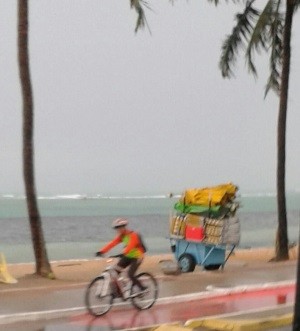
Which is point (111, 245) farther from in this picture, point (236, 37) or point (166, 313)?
point (236, 37)

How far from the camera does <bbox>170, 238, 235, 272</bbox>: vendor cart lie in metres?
21.5

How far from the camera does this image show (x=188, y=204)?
72.6 feet

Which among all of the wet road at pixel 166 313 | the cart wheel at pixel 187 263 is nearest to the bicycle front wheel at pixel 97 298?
the wet road at pixel 166 313

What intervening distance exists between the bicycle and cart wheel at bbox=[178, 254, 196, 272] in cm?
703

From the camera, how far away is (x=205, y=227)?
69.9 feet

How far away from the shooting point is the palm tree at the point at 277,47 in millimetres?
24641

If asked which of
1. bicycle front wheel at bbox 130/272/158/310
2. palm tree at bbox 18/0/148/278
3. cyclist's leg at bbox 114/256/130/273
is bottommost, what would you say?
bicycle front wheel at bbox 130/272/158/310

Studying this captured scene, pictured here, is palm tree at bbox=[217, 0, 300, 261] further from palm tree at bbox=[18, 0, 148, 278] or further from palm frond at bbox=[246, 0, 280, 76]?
palm tree at bbox=[18, 0, 148, 278]

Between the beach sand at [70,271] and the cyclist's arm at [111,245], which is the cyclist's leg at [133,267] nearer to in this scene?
the cyclist's arm at [111,245]

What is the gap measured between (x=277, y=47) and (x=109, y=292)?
14.1 m

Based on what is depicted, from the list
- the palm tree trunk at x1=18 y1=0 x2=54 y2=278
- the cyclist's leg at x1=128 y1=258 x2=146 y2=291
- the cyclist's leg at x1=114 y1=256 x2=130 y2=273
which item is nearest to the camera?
the cyclist's leg at x1=114 y1=256 x2=130 y2=273

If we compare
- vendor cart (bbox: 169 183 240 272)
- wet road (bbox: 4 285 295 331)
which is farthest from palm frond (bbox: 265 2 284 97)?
wet road (bbox: 4 285 295 331)

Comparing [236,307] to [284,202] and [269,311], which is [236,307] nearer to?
[269,311]

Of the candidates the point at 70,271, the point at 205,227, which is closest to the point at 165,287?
the point at 205,227
